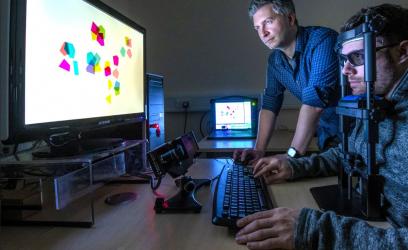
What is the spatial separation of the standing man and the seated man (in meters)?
0.27

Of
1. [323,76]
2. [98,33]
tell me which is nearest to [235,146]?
[323,76]

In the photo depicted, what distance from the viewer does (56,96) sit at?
78 cm

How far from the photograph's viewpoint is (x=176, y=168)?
91 centimetres

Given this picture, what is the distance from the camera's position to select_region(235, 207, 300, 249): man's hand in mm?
570

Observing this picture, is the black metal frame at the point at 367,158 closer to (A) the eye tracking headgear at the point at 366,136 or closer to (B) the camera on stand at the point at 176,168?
(A) the eye tracking headgear at the point at 366,136

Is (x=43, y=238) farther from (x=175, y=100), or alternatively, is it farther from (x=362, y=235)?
(x=175, y=100)

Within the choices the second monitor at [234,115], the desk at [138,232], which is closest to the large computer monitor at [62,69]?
the desk at [138,232]

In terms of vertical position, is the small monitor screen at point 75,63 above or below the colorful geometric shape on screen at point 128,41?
below

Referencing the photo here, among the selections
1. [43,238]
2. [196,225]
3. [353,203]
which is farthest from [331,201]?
[43,238]

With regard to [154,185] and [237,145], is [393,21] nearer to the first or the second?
[154,185]

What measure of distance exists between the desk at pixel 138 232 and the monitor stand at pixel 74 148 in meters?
0.15

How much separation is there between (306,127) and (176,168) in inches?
28.7

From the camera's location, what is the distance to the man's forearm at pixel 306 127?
1414 millimetres

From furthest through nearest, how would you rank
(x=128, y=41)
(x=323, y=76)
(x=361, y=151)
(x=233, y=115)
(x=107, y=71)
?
1. (x=233, y=115)
2. (x=323, y=76)
3. (x=128, y=41)
4. (x=107, y=71)
5. (x=361, y=151)
